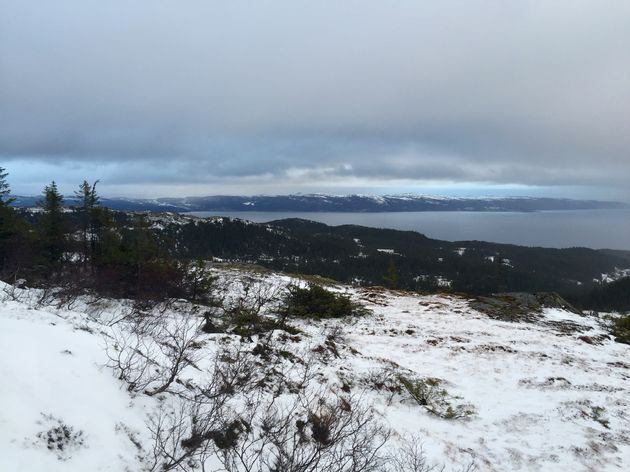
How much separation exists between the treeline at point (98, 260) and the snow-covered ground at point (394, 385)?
3.42 meters

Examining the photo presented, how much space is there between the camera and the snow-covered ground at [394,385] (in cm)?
461

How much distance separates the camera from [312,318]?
1784 centimetres

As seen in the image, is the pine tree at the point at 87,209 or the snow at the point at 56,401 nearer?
the snow at the point at 56,401

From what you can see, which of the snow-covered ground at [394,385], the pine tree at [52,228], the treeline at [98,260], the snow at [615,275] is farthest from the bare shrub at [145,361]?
the snow at [615,275]

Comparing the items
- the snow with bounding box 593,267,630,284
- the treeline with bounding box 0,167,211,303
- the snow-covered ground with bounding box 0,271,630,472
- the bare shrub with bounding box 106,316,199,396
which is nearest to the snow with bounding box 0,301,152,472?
the snow-covered ground with bounding box 0,271,630,472

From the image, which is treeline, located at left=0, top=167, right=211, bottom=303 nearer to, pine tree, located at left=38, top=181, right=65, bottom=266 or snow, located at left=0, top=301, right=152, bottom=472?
pine tree, located at left=38, top=181, right=65, bottom=266

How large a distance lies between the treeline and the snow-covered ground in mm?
3421

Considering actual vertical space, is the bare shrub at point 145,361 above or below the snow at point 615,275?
above

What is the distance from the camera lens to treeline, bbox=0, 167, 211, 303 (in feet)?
56.3

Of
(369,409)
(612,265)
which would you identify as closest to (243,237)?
(369,409)

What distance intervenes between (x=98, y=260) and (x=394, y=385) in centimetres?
1802

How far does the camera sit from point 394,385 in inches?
400

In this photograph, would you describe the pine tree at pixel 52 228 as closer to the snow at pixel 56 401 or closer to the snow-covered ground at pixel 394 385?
the snow-covered ground at pixel 394 385

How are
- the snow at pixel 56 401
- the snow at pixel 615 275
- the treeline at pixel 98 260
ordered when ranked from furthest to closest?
the snow at pixel 615 275 < the treeline at pixel 98 260 < the snow at pixel 56 401
